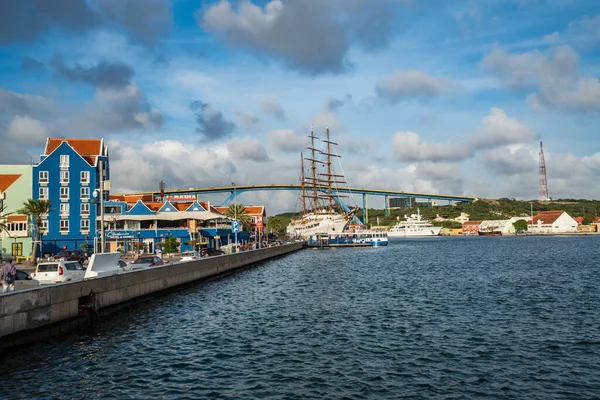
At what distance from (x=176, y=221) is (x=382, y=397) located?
79.2 m

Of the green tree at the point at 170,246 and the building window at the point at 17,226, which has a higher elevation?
the building window at the point at 17,226

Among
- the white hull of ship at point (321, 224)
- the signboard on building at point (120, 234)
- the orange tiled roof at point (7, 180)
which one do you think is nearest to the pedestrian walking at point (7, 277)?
the signboard on building at point (120, 234)

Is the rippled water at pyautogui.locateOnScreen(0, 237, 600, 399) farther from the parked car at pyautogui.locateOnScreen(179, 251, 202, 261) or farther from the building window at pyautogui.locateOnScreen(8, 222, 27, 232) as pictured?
the building window at pyautogui.locateOnScreen(8, 222, 27, 232)

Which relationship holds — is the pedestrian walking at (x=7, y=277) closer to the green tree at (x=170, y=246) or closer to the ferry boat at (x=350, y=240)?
the green tree at (x=170, y=246)

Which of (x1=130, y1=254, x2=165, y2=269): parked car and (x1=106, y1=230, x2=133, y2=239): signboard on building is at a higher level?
(x1=106, y1=230, x2=133, y2=239): signboard on building

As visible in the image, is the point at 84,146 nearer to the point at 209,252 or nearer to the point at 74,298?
the point at 209,252

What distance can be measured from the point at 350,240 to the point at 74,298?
4560 inches

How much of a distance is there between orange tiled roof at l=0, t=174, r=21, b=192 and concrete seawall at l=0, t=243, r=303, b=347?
50.3 metres

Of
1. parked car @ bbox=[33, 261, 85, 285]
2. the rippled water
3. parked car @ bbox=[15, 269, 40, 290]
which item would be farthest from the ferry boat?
parked car @ bbox=[15, 269, 40, 290]

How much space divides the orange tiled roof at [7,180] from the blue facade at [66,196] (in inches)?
256

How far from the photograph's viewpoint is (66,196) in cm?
7900

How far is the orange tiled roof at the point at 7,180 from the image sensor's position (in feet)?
266

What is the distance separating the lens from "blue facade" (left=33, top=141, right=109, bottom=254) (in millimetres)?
78250

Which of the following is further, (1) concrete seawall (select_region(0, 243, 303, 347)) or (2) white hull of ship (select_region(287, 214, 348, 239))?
(2) white hull of ship (select_region(287, 214, 348, 239))
